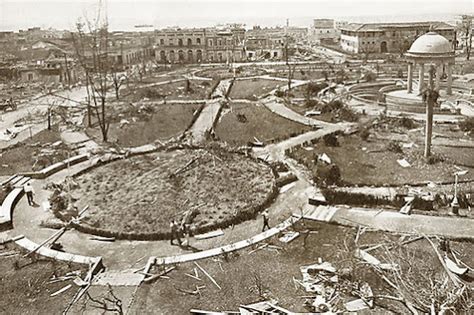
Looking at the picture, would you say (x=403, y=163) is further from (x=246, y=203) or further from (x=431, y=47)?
(x=431, y=47)

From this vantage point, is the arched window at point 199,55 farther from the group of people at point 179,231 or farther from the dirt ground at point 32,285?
the dirt ground at point 32,285

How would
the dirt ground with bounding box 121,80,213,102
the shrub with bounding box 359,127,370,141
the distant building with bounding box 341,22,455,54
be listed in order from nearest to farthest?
the shrub with bounding box 359,127,370,141 < the dirt ground with bounding box 121,80,213,102 < the distant building with bounding box 341,22,455,54

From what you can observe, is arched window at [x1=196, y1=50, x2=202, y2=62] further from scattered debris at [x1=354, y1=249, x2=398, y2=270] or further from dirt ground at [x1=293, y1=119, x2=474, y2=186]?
scattered debris at [x1=354, y1=249, x2=398, y2=270]

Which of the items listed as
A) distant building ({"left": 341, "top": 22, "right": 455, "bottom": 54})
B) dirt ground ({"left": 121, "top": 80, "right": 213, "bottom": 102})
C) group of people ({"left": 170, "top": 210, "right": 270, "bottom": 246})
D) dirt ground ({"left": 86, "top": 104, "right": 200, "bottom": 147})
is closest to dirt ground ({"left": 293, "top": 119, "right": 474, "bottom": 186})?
group of people ({"left": 170, "top": 210, "right": 270, "bottom": 246})

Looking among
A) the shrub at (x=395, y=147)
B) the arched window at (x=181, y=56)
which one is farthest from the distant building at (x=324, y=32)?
the shrub at (x=395, y=147)

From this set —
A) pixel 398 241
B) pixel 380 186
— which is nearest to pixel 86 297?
pixel 398 241
